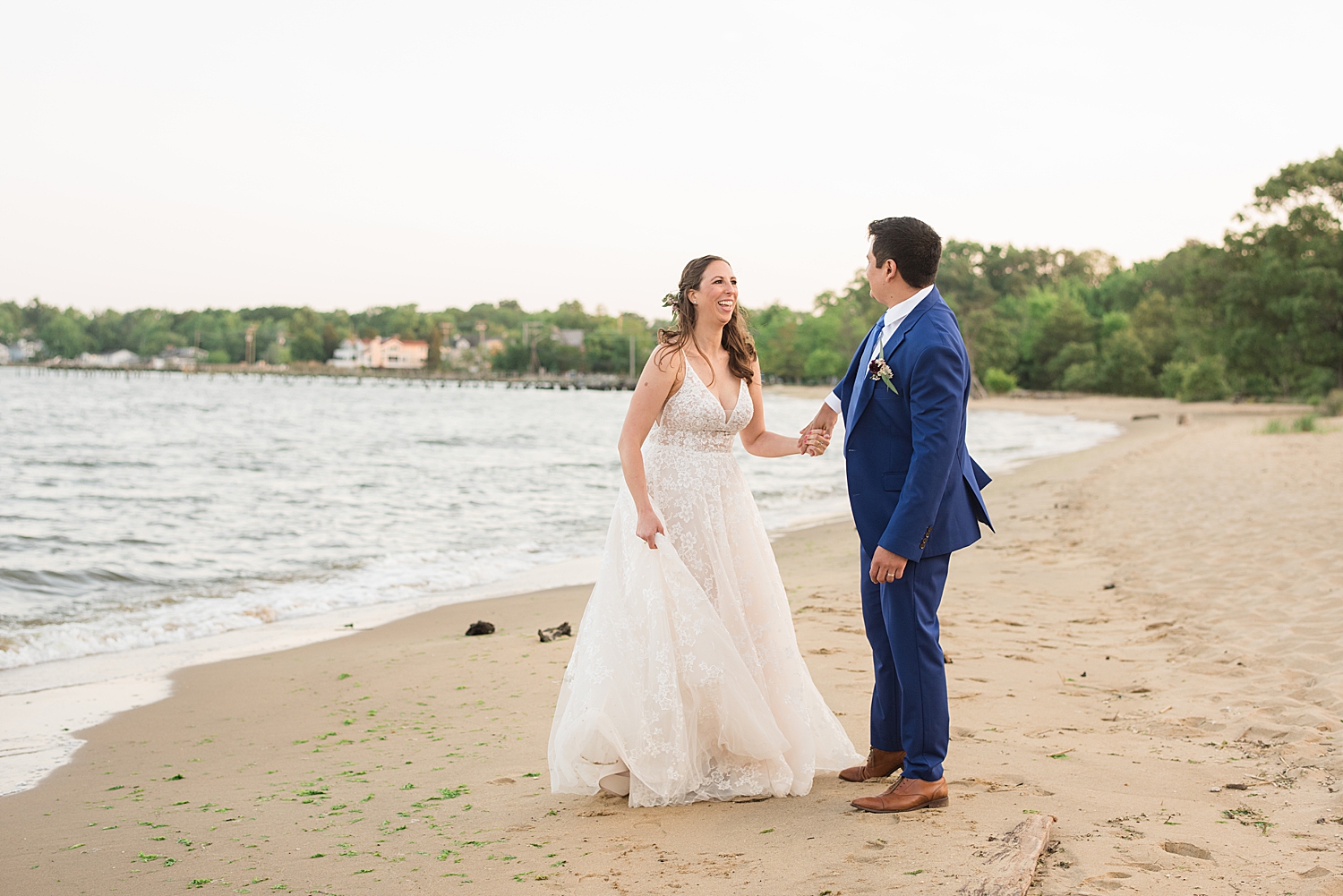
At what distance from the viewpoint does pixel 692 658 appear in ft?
12.0

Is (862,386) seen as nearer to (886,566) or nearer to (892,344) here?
(892,344)

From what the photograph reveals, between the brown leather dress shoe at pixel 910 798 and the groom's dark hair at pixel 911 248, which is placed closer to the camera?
the brown leather dress shoe at pixel 910 798

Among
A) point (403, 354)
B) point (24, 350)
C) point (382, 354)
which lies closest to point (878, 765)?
point (403, 354)

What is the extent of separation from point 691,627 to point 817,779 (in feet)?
2.83

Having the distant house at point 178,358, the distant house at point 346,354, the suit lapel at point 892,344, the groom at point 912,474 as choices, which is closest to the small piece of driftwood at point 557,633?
the groom at point 912,474

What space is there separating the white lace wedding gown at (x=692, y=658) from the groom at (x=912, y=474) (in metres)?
0.39

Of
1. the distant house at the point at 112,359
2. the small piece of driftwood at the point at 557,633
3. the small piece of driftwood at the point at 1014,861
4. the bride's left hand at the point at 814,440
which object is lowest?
the small piece of driftwood at the point at 557,633

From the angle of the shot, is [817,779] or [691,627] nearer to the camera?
[691,627]

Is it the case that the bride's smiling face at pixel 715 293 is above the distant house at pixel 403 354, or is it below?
below

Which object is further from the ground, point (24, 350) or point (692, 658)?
point (24, 350)

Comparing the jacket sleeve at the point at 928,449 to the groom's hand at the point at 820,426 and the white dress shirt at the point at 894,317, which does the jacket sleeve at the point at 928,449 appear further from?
the groom's hand at the point at 820,426

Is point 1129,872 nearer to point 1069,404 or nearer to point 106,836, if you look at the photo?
point 106,836

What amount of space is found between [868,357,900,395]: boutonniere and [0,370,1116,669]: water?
6.94 metres

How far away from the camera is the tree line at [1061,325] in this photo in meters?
36.1
